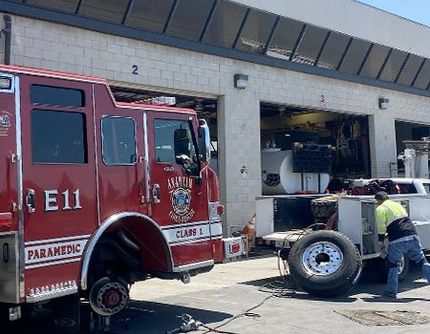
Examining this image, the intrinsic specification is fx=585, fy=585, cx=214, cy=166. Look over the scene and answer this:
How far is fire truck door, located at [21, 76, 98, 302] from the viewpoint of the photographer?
588cm

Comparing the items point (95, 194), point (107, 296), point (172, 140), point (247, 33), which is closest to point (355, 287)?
point (172, 140)

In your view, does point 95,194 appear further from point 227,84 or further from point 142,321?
point 227,84

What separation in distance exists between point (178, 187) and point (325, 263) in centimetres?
339

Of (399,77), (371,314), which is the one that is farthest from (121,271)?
(399,77)

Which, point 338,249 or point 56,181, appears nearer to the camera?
point 56,181

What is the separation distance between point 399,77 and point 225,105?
9.24 m

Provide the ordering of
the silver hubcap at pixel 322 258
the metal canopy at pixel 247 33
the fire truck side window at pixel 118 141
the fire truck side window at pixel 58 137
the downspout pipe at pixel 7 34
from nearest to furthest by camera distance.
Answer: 1. the fire truck side window at pixel 58 137
2. the fire truck side window at pixel 118 141
3. the silver hubcap at pixel 322 258
4. the downspout pipe at pixel 7 34
5. the metal canopy at pixel 247 33

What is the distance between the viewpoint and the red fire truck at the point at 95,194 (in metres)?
5.81

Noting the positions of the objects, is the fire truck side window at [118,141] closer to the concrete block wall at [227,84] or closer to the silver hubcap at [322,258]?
the silver hubcap at [322,258]

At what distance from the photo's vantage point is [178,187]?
7.55 metres

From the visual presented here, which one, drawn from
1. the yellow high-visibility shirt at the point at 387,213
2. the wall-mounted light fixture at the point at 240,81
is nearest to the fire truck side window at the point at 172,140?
the yellow high-visibility shirt at the point at 387,213

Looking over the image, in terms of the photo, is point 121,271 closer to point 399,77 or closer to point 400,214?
point 400,214

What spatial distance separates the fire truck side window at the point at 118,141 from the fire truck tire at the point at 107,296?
139 cm

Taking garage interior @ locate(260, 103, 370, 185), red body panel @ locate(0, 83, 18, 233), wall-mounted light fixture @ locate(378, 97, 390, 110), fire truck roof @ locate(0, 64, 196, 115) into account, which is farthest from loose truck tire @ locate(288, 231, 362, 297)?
wall-mounted light fixture @ locate(378, 97, 390, 110)
